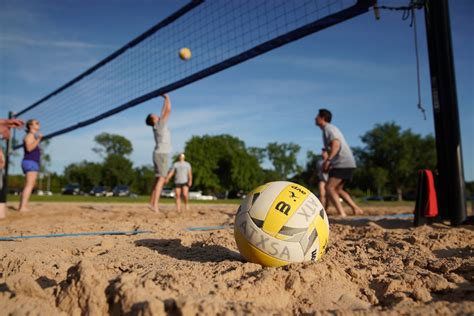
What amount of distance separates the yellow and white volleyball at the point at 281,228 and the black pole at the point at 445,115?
10.0ft

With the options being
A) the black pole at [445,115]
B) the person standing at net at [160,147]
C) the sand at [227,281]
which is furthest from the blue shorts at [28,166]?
the black pole at [445,115]

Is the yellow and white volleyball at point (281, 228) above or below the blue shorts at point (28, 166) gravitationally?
below

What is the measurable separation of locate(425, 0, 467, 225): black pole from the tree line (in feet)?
136

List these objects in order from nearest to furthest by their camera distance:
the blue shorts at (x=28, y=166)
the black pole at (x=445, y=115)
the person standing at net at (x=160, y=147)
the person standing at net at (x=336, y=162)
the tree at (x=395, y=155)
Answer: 1. the black pole at (x=445, y=115)
2. the person standing at net at (x=336, y=162)
3. the blue shorts at (x=28, y=166)
4. the person standing at net at (x=160, y=147)
5. the tree at (x=395, y=155)

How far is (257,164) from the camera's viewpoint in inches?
2486

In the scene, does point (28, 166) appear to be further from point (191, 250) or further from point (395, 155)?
point (395, 155)

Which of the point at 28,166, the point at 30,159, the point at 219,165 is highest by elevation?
the point at 219,165

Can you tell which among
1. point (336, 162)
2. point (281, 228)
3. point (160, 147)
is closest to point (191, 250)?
point (281, 228)

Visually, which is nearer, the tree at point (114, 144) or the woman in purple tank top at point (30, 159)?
the woman in purple tank top at point (30, 159)

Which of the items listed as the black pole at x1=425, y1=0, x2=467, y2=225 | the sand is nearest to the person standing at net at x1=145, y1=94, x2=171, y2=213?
the sand

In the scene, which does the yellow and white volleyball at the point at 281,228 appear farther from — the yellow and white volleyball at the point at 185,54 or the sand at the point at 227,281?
the yellow and white volleyball at the point at 185,54

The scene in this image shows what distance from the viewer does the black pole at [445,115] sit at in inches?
186

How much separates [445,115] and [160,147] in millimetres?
5073

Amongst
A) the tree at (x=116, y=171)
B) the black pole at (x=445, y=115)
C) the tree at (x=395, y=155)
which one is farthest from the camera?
the tree at (x=116, y=171)
